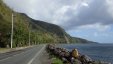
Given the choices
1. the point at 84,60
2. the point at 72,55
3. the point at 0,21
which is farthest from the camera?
the point at 0,21

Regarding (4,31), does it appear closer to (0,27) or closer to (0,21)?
(0,27)

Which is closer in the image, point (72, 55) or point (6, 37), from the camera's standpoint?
point (72, 55)

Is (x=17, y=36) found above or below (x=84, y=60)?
above

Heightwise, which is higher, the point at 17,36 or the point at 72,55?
the point at 17,36

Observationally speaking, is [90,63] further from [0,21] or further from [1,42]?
[0,21]

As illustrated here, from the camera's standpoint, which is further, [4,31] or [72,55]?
[4,31]

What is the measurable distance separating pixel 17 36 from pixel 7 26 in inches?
209

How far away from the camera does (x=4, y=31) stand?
304 feet

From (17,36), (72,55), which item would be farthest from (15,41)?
(72,55)

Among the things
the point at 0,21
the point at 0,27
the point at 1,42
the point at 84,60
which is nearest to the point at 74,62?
the point at 84,60

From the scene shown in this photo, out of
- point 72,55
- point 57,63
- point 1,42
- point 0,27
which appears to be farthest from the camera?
point 0,27

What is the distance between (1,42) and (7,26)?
11.3 metres

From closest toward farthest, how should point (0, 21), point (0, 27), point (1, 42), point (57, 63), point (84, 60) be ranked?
point (57, 63), point (84, 60), point (1, 42), point (0, 27), point (0, 21)

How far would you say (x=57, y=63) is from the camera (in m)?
28.0
